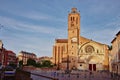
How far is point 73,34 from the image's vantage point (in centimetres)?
7400

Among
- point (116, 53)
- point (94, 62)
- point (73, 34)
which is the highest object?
point (73, 34)

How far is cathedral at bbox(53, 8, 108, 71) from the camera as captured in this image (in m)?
71.8

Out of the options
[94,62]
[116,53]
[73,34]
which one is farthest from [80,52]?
[116,53]

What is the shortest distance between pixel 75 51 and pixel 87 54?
4305 millimetres

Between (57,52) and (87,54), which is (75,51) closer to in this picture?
(87,54)

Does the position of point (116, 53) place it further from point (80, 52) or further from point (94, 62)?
point (80, 52)

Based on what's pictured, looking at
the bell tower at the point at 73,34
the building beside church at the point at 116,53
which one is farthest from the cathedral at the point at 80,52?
the building beside church at the point at 116,53

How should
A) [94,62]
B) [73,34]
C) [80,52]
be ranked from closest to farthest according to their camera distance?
[94,62] < [80,52] < [73,34]

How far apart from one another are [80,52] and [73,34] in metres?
6.64

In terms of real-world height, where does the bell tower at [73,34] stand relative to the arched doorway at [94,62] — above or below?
above

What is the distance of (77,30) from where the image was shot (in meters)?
74.3

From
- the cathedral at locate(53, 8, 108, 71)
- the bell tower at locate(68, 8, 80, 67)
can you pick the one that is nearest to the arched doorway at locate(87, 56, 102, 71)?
the cathedral at locate(53, 8, 108, 71)

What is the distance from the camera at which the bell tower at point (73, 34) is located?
7219 cm

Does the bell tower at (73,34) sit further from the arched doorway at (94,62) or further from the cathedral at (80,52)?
the arched doorway at (94,62)
